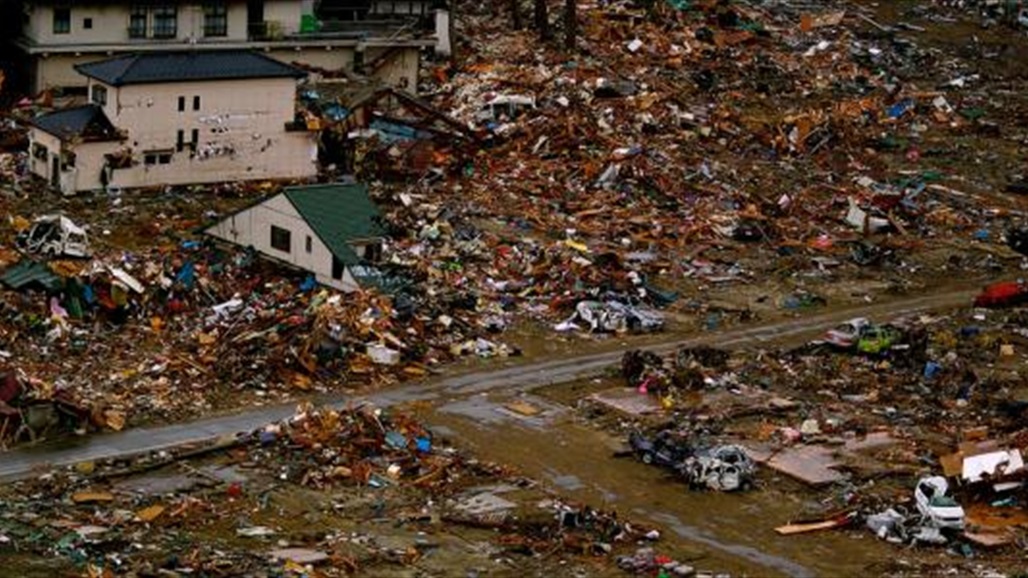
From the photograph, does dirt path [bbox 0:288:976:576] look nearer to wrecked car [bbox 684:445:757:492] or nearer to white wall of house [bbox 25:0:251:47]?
wrecked car [bbox 684:445:757:492]

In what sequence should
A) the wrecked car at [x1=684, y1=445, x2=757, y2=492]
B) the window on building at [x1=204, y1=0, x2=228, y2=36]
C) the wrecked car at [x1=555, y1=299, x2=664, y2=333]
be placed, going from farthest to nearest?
the window on building at [x1=204, y1=0, x2=228, y2=36]
the wrecked car at [x1=555, y1=299, x2=664, y2=333]
the wrecked car at [x1=684, y1=445, x2=757, y2=492]

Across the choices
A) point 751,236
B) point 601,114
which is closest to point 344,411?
Answer: point 751,236

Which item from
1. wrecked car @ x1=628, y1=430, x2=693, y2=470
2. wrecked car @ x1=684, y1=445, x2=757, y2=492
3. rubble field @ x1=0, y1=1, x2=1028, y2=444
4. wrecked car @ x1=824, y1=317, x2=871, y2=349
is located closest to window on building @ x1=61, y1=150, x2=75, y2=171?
rubble field @ x1=0, y1=1, x2=1028, y2=444

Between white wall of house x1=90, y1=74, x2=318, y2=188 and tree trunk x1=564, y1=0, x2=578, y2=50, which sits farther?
tree trunk x1=564, y1=0, x2=578, y2=50

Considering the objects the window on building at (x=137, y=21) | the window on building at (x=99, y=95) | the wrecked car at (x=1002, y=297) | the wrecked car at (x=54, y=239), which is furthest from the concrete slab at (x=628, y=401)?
the window on building at (x=137, y=21)

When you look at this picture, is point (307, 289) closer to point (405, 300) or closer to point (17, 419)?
point (405, 300)

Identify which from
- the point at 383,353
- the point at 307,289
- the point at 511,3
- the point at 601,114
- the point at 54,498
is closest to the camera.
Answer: the point at 54,498

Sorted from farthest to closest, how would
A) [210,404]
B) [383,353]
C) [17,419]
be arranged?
[383,353] → [210,404] → [17,419]
